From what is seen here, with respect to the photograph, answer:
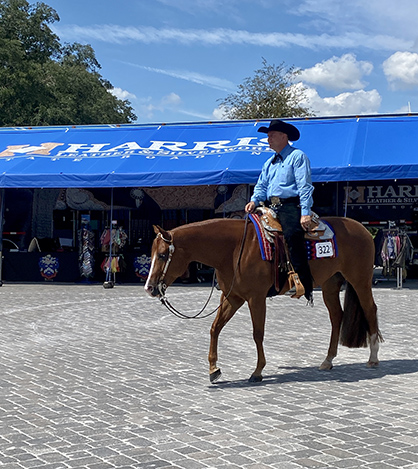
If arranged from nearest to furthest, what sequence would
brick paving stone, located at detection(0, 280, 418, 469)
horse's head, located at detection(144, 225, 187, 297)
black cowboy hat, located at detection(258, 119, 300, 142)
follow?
brick paving stone, located at detection(0, 280, 418, 469)
horse's head, located at detection(144, 225, 187, 297)
black cowboy hat, located at detection(258, 119, 300, 142)

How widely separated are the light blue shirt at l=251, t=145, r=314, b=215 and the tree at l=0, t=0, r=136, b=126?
125ft

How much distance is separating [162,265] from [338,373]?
2140 mm

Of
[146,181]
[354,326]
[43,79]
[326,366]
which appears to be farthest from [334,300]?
[43,79]

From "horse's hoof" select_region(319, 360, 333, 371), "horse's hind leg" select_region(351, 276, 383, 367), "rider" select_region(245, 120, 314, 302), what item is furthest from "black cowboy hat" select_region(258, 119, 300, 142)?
"horse's hoof" select_region(319, 360, 333, 371)

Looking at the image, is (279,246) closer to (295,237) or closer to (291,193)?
(295,237)

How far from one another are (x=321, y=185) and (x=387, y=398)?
1339 centimetres

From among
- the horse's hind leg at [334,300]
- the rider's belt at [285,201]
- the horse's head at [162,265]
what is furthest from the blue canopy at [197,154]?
the horse's head at [162,265]

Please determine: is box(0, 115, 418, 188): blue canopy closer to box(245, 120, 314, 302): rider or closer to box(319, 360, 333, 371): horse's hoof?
box(245, 120, 314, 302): rider

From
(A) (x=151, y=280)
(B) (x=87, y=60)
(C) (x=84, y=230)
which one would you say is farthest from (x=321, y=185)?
(B) (x=87, y=60)

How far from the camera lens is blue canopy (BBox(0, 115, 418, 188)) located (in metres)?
15.2

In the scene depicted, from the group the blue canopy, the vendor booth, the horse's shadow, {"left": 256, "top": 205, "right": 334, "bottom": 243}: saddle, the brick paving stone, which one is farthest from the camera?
the vendor booth

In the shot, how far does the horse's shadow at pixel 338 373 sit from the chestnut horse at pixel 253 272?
0.36ft

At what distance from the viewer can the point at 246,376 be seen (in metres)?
6.64

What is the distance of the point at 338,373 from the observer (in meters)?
6.73
